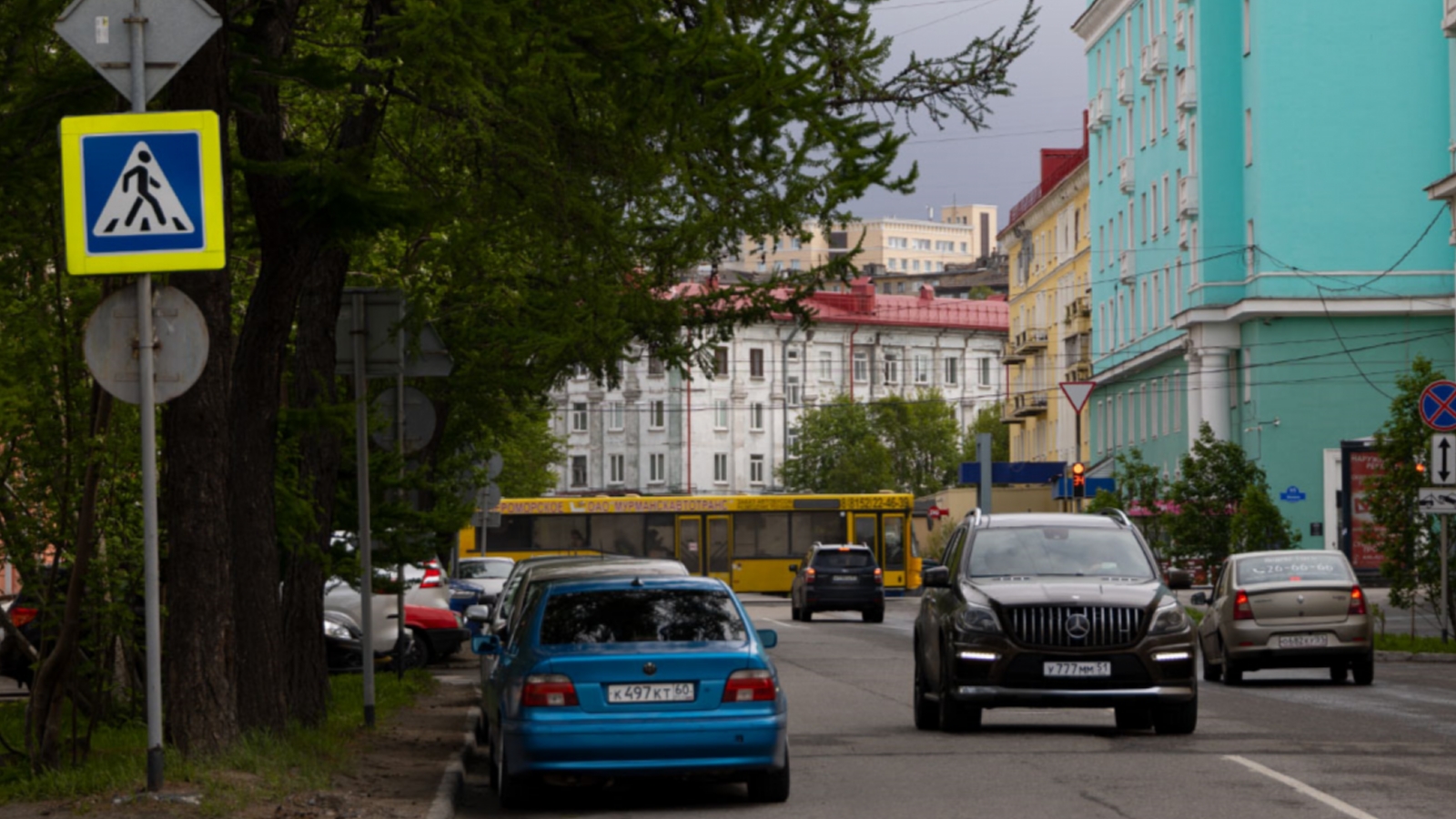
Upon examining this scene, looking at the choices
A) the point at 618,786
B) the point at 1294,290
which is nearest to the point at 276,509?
the point at 618,786

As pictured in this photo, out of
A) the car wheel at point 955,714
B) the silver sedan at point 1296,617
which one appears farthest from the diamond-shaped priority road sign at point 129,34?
the silver sedan at point 1296,617

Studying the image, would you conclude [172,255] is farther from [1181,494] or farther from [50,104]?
[1181,494]

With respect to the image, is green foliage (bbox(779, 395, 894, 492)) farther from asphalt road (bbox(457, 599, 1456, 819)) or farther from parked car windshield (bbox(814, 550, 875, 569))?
asphalt road (bbox(457, 599, 1456, 819))

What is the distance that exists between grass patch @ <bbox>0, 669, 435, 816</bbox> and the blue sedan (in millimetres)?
1165

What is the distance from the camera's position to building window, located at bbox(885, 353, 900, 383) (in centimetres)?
12950

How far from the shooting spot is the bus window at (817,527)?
2480 inches

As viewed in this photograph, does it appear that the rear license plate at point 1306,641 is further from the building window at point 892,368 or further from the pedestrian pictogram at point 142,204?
the building window at point 892,368

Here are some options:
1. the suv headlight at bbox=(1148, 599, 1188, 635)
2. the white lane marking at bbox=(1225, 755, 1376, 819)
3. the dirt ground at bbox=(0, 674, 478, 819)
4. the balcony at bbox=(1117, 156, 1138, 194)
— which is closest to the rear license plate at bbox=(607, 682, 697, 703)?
the dirt ground at bbox=(0, 674, 478, 819)

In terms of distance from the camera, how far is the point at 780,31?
1182cm

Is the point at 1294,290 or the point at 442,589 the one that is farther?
the point at 1294,290

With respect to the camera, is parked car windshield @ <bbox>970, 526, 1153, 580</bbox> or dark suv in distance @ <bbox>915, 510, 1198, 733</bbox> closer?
dark suv in distance @ <bbox>915, 510, 1198, 733</bbox>

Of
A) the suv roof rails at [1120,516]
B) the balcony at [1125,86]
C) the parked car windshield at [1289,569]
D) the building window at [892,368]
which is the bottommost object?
the parked car windshield at [1289,569]

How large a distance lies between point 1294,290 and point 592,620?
184 feet

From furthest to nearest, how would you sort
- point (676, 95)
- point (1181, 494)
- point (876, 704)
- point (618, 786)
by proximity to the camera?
point (1181, 494) → point (876, 704) → point (618, 786) → point (676, 95)
